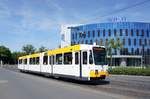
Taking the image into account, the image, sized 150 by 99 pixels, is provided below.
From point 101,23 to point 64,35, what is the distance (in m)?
16.4

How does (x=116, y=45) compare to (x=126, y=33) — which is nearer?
(x=116, y=45)

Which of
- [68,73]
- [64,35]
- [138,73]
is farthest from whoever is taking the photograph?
[64,35]

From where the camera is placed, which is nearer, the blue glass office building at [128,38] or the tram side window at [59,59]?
the tram side window at [59,59]

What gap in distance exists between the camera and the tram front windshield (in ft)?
77.1

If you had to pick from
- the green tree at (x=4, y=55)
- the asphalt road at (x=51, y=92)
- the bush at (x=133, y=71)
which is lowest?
the asphalt road at (x=51, y=92)

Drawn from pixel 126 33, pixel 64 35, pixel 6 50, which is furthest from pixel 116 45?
pixel 6 50

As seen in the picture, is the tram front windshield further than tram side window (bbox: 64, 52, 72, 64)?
No

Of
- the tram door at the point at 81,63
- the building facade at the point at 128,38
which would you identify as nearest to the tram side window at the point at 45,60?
the tram door at the point at 81,63

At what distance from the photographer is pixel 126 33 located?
302 feet

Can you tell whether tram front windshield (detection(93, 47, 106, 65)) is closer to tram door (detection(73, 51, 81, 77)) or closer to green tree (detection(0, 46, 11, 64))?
tram door (detection(73, 51, 81, 77))

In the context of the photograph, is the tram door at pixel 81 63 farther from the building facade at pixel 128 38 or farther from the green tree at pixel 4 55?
the green tree at pixel 4 55

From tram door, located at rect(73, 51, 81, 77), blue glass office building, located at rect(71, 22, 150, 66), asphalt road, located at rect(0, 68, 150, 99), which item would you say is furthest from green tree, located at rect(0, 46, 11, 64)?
asphalt road, located at rect(0, 68, 150, 99)

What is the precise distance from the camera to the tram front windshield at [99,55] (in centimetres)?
2351

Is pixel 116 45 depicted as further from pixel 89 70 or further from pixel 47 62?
pixel 89 70
